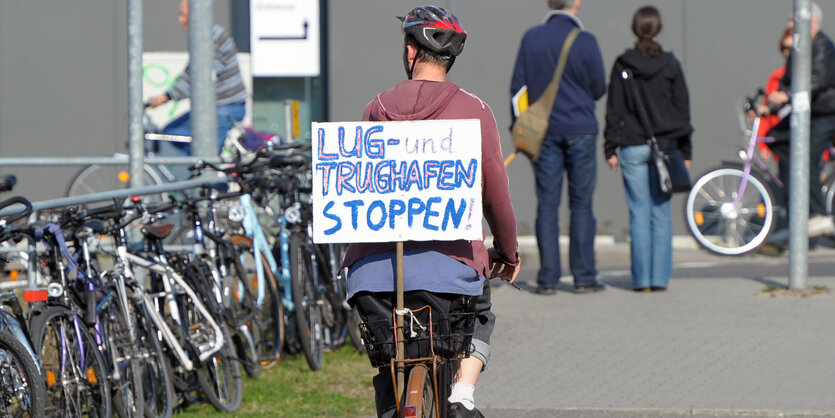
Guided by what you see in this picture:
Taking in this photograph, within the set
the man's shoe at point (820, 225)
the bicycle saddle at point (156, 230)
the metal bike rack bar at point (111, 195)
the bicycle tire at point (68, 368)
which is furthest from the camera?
the man's shoe at point (820, 225)

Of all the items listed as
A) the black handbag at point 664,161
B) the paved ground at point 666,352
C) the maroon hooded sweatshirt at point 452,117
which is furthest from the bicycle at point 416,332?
the black handbag at point 664,161

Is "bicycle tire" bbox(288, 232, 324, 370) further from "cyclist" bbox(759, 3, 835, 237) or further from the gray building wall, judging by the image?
the gray building wall

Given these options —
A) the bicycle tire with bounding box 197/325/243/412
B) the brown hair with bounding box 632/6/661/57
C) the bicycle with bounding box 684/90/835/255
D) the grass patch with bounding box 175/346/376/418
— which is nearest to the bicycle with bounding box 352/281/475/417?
the grass patch with bounding box 175/346/376/418

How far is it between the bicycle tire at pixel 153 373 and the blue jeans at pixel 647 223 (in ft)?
13.7

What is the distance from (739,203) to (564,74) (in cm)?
309

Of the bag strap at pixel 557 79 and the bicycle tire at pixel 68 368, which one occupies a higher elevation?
the bag strap at pixel 557 79

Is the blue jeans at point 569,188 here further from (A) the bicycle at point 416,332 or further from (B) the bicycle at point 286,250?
(A) the bicycle at point 416,332

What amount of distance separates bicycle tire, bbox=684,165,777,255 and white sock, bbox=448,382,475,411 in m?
7.59

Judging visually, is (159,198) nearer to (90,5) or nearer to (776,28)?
(90,5)

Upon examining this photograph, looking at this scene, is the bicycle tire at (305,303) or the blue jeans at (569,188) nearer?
the bicycle tire at (305,303)

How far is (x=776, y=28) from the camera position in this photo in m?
13.8

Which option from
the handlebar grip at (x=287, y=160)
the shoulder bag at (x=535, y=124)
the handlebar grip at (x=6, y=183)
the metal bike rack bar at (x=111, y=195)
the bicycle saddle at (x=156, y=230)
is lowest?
the bicycle saddle at (x=156, y=230)

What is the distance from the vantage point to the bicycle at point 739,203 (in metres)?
12.0

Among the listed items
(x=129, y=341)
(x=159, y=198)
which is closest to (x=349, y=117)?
(x=159, y=198)
